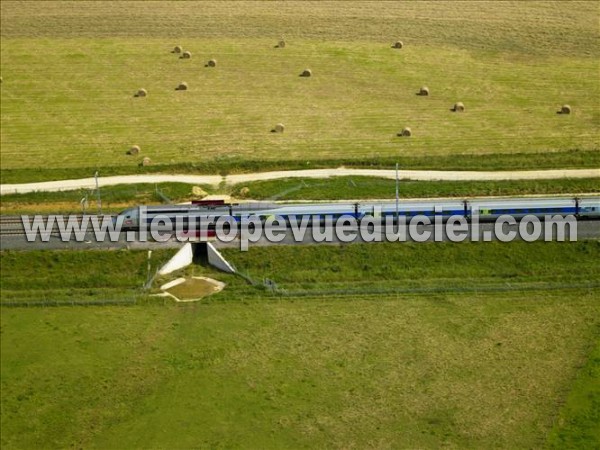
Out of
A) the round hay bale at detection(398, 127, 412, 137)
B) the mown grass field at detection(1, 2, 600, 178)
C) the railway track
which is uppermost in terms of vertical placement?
the mown grass field at detection(1, 2, 600, 178)

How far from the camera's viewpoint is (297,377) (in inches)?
2041

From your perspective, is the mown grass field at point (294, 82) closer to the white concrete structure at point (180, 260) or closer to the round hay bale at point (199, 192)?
the round hay bale at point (199, 192)

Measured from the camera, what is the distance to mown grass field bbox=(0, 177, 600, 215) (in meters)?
73.9

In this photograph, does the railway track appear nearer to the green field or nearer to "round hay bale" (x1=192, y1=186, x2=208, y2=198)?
the green field

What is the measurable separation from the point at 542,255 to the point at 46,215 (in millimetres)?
39359

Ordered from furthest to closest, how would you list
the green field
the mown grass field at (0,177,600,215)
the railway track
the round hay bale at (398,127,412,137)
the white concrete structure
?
the round hay bale at (398,127,412,137) → the mown grass field at (0,177,600,215) → the railway track → the white concrete structure → the green field

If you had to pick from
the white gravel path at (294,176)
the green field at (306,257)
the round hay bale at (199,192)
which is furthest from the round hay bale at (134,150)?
the round hay bale at (199,192)

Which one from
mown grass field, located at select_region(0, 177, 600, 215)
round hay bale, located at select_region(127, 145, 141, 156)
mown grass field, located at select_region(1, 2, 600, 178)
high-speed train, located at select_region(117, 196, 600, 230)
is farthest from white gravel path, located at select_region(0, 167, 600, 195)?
high-speed train, located at select_region(117, 196, 600, 230)

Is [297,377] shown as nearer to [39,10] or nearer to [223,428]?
[223,428]

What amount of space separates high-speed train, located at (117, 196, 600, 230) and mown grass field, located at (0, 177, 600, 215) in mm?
4457

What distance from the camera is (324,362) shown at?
5338 centimetres

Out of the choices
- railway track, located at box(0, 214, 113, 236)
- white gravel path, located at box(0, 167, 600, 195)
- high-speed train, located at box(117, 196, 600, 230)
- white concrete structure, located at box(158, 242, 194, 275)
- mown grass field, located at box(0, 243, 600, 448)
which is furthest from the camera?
white gravel path, located at box(0, 167, 600, 195)

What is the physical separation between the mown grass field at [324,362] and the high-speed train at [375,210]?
3392mm

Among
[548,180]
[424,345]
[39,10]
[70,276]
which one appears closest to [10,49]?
[39,10]
